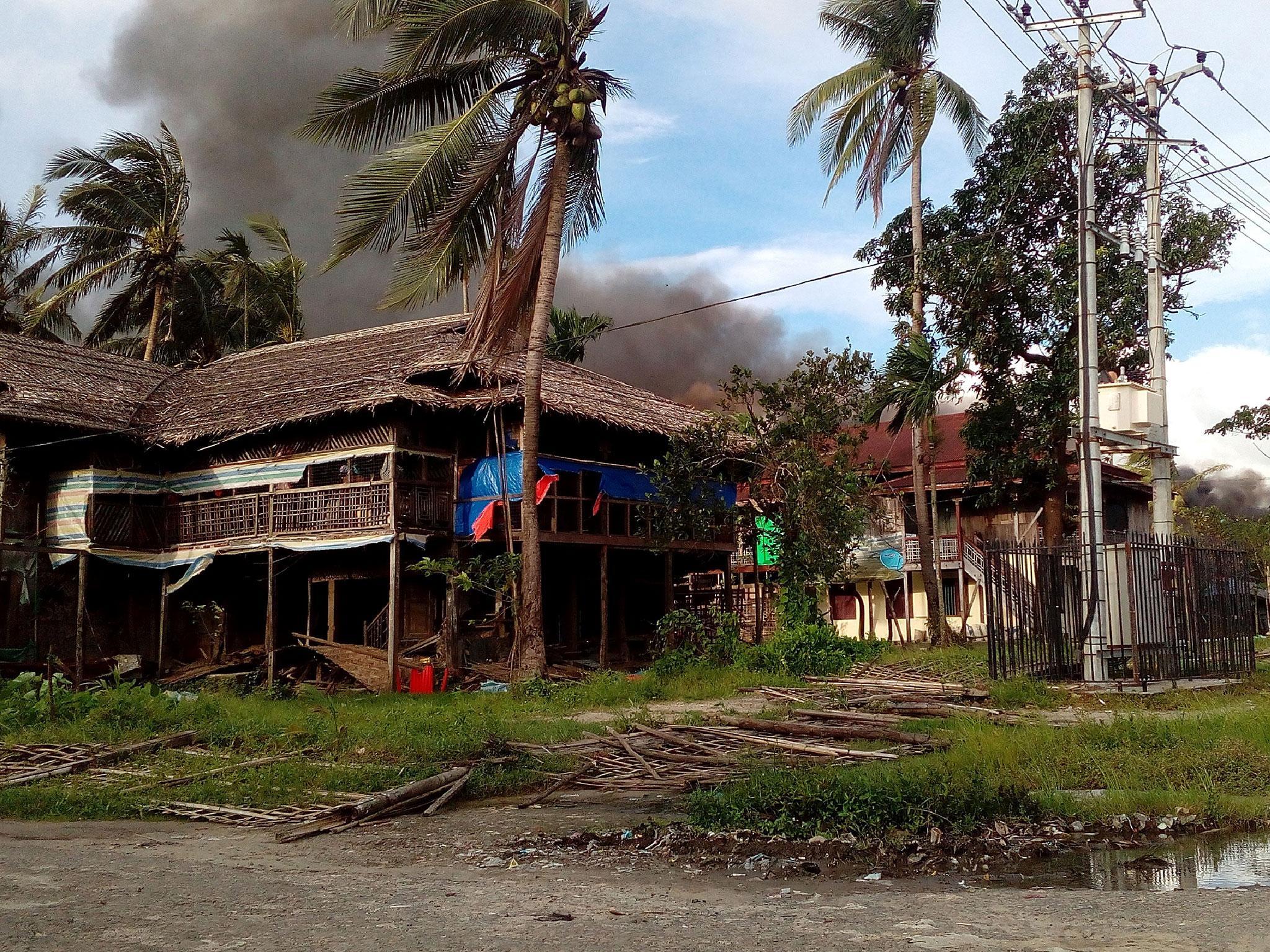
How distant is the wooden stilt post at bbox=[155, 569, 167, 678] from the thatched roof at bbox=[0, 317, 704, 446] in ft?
9.62

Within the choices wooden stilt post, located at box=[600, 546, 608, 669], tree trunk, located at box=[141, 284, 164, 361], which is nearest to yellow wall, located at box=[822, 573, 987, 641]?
wooden stilt post, located at box=[600, 546, 608, 669]

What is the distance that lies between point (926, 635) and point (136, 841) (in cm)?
2419

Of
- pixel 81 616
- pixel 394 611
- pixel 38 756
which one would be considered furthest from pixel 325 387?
pixel 38 756

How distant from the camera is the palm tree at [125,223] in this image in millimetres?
31734

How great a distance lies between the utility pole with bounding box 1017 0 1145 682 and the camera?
48.0ft

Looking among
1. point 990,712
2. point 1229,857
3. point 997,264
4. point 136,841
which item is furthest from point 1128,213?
point 136,841

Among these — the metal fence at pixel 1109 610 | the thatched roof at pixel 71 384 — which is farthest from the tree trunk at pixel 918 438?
the thatched roof at pixel 71 384

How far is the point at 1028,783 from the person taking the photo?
8.99 m

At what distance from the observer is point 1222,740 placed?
9789 millimetres

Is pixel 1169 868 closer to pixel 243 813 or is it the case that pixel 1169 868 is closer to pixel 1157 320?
pixel 243 813

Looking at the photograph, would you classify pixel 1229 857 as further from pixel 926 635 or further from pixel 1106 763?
pixel 926 635

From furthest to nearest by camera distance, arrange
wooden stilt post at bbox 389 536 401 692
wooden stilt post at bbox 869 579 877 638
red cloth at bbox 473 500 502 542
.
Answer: wooden stilt post at bbox 869 579 877 638
red cloth at bbox 473 500 502 542
wooden stilt post at bbox 389 536 401 692

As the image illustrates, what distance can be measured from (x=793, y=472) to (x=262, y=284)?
22207 mm

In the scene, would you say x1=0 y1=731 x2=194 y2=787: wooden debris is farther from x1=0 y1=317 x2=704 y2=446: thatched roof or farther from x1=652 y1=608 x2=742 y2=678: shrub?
x1=0 y1=317 x2=704 y2=446: thatched roof
